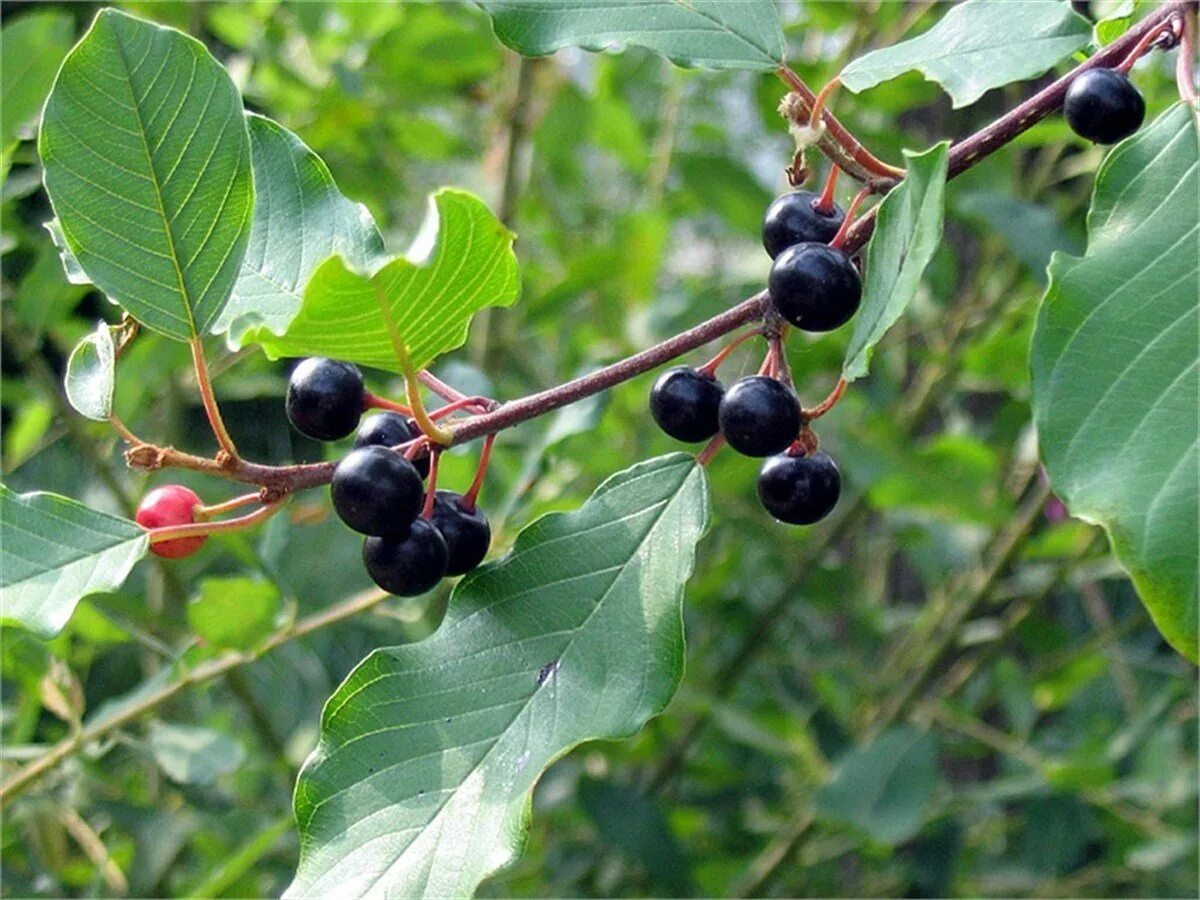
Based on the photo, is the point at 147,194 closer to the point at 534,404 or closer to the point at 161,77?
the point at 161,77

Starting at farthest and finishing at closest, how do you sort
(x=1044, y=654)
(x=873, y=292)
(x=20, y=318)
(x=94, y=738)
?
1. (x=1044, y=654)
2. (x=20, y=318)
3. (x=94, y=738)
4. (x=873, y=292)

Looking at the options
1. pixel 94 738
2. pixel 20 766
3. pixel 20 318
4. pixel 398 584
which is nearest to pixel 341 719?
pixel 398 584

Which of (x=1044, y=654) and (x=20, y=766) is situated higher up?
(x=20, y=766)

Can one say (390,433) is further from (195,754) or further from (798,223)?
(195,754)

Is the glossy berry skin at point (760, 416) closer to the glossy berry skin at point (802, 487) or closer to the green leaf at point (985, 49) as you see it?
the glossy berry skin at point (802, 487)

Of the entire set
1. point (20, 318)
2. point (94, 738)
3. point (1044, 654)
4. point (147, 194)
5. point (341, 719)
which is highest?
point (147, 194)

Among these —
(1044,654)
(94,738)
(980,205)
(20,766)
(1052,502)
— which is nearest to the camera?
(94,738)
